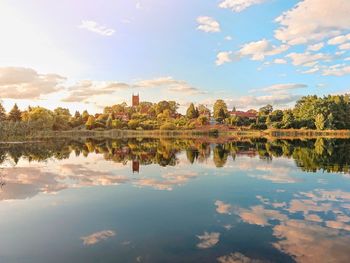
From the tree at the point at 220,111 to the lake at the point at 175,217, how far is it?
10807 cm

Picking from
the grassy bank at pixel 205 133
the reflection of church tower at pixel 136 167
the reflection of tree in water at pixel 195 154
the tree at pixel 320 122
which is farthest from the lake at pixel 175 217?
the tree at pixel 320 122

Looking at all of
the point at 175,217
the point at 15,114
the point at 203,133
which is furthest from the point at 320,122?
the point at 175,217

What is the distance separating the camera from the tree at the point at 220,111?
4995 inches

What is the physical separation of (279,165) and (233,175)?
20.5ft

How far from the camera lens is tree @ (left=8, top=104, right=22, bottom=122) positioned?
89838 millimetres

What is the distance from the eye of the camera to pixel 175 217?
10305mm

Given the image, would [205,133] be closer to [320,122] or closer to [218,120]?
[218,120]

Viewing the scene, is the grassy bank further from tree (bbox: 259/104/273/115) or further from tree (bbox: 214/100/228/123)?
tree (bbox: 259/104/273/115)

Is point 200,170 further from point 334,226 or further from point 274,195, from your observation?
point 334,226

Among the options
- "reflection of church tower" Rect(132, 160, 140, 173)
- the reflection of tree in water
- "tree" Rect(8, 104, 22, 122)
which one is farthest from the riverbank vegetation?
"reflection of church tower" Rect(132, 160, 140, 173)

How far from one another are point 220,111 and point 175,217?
12032cm

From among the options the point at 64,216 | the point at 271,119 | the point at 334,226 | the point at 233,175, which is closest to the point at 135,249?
the point at 64,216

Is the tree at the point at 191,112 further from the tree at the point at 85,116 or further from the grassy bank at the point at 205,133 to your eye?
the tree at the point at 85,116

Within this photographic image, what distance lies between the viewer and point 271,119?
10762 centimetres
